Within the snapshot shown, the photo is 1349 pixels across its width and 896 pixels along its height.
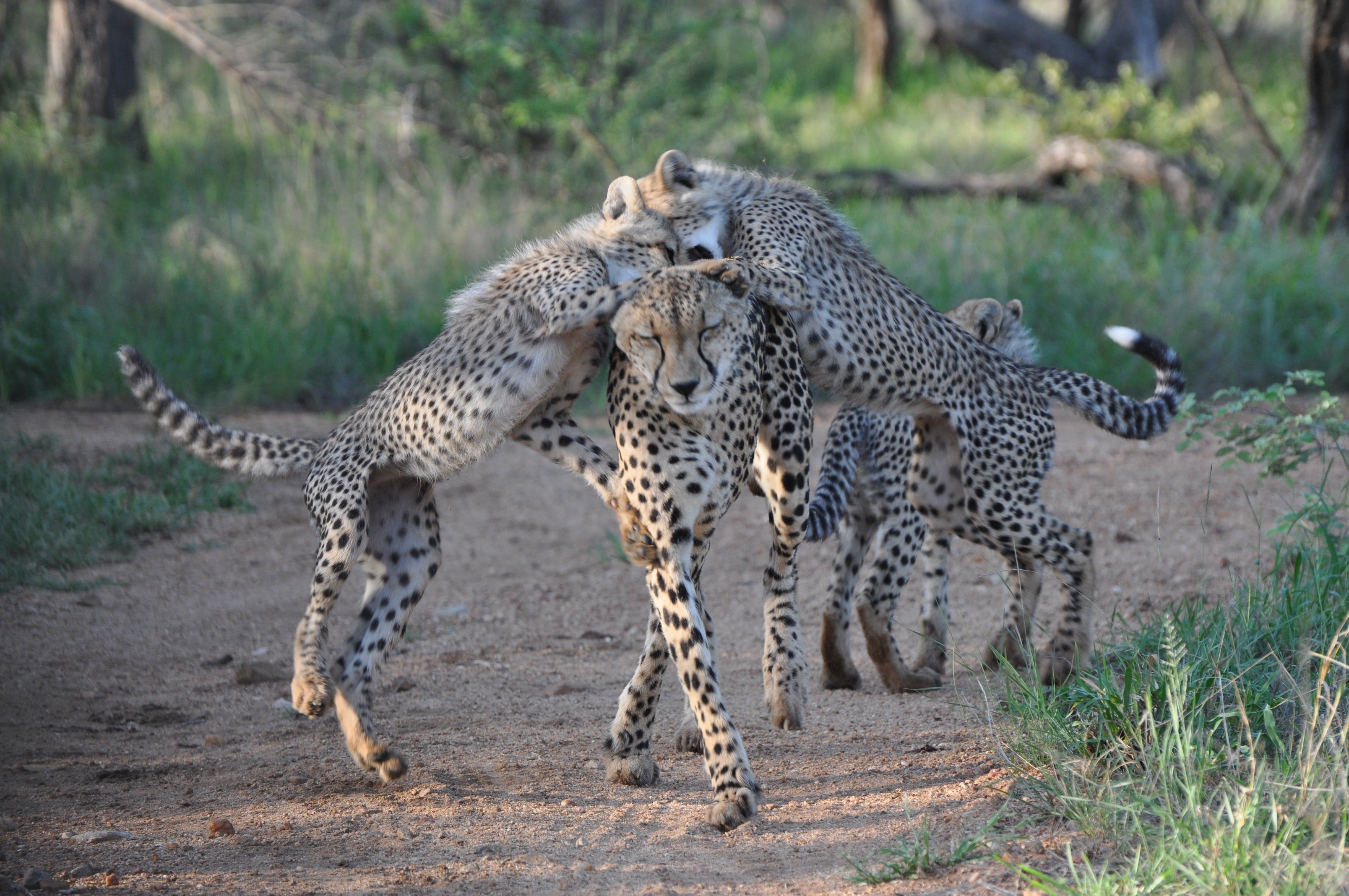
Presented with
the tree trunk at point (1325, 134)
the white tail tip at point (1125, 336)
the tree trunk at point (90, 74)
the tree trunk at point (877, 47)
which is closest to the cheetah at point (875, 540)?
the white tail tip at point (1125, 336)

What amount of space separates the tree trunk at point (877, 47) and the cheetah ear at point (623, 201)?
33.5ft

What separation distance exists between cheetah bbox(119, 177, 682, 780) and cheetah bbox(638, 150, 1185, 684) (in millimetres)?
340

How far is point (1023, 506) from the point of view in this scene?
4.11m

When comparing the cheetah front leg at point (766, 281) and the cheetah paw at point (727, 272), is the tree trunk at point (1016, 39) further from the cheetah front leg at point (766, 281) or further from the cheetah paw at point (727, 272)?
the cheetah paw at point (727, 272)

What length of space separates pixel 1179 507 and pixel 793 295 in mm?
2846

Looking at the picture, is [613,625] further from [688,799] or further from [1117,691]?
[1117,691]

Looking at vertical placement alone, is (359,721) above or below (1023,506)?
below

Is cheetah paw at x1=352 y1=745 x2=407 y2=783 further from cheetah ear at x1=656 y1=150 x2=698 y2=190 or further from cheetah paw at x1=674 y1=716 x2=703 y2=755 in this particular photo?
cheetah ear at x1=656 y1=150 x2=698 y2=190

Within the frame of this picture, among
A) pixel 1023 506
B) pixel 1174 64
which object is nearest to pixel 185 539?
pixel 1023 506

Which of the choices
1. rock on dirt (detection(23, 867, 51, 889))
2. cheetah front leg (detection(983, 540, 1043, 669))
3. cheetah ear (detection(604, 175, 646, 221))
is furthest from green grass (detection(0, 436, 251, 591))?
cheetah front leg (detection(983, 540, 1043, 669))

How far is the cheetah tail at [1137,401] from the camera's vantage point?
4.24 metres

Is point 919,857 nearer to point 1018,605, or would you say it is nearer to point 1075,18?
point 1018,605

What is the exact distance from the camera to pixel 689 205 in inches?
165

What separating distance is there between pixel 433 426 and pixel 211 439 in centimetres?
98
